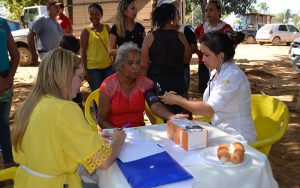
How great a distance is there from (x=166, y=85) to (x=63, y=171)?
1933 mm

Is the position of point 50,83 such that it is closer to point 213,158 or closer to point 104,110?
point 213,158

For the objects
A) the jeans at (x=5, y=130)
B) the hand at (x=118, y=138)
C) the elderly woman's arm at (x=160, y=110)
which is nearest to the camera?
the hand at (x=118, y=138)

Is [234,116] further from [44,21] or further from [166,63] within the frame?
[44,21]

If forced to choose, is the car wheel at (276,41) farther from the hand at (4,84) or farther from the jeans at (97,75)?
the hand at (4,84)

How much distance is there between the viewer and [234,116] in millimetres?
2469

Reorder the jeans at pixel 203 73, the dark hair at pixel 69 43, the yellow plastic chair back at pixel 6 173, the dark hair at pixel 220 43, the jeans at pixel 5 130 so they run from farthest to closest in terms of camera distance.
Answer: the jeans at pixel 203 73 < the dark hair at pixel 69 43 < the jeans at pixel 5 130 < the dark hair at pixel 220 43 < the yellow plastic chair back at pixel 6 173

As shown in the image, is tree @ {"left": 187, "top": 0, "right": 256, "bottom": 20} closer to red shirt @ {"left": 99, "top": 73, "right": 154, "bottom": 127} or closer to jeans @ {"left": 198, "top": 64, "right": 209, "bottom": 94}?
jeans @ {"left": 198, "top": 64, "right": 209, "bottom": 94}

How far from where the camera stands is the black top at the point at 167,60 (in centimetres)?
335

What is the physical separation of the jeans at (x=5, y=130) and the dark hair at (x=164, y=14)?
1.73m

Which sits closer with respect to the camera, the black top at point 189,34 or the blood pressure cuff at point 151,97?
the blood pressure cuff at point 151,97

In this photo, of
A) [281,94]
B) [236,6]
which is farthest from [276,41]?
[281,94]

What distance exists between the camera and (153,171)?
1555 mm

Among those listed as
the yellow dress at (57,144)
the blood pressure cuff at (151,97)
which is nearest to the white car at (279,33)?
the blood pressure cuff at (151,97)

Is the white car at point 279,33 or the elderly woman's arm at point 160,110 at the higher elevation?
the white car at point 279,33
